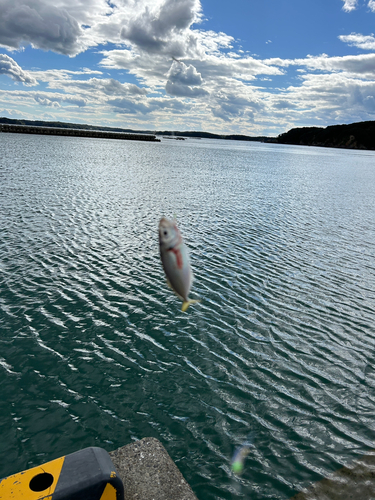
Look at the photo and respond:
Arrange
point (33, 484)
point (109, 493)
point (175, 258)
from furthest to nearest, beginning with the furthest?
point (109, 493), point (33, 484), point (175, 258)

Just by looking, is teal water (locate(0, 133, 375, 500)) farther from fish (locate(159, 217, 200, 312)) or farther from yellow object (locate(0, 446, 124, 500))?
fish (locate(159, 217, 200, 312))

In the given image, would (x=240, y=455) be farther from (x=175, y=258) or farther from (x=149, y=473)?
(x=175, y=258)

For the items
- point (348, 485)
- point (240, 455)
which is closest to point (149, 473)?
point (240, 455)

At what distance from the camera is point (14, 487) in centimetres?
525

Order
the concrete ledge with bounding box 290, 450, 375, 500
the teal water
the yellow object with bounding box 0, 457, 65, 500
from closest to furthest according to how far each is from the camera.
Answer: the yellow object with bounding box 0, 457, 65, 500 < the concrete ledge with bounding box 290, 450, 375, 500 < the teal water

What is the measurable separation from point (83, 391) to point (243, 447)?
4.82 meters

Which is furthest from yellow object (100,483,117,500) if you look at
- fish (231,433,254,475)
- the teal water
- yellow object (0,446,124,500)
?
fish (231,433,254,475)

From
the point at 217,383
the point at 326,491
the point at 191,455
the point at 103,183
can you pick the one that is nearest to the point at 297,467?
the point at 326,491

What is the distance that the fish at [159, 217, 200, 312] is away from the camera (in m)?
2.71

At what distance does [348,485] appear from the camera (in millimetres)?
7688

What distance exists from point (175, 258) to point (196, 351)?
33.1 feet

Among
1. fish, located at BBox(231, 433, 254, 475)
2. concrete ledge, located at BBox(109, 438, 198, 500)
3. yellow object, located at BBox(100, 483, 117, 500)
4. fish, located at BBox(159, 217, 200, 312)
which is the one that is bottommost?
fish, located at BBox(231, 433, 254, 475)

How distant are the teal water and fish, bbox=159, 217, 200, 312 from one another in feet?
22.0

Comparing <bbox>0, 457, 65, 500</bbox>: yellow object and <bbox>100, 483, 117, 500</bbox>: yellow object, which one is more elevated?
<bbox>0, 457, 65, 500</bbox>: yellow object
